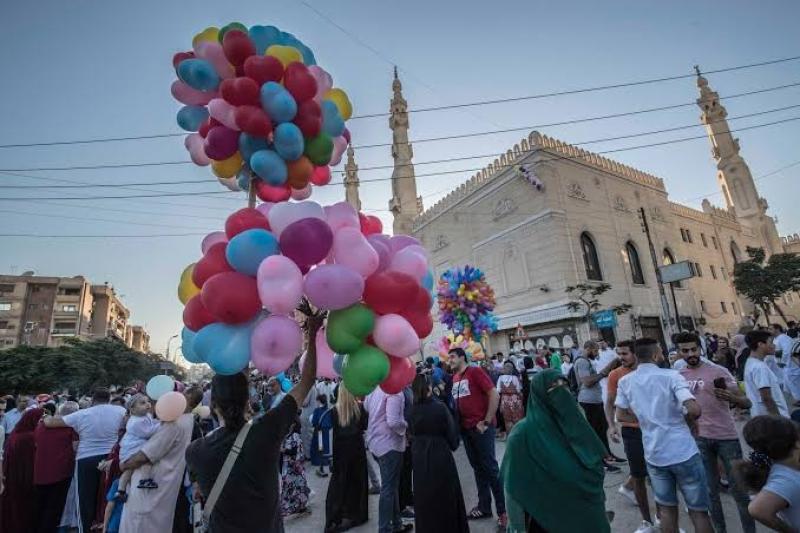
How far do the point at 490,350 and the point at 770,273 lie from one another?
56.4 feet

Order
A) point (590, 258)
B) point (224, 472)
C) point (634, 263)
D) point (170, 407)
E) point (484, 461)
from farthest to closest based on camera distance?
1. point (634, 263)
2. point (590, 258)
3. point (484, 461)
4. point (170, 407)
5. point (224, 472)

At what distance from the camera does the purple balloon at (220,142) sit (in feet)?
8.91

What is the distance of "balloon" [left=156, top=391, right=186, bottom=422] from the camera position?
314cm

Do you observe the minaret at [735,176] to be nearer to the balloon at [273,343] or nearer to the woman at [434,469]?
the woman at [434,469]

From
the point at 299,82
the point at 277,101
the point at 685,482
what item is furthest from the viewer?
the point at 685,482

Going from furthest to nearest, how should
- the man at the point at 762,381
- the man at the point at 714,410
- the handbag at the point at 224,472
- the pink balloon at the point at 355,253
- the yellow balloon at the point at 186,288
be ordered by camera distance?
the man at the point at 762,381
the man at the point at 714,410
the yellow balloon at the point at 186,288
the pink balloon at the point at 355,253
the handbag at the point at 224,472

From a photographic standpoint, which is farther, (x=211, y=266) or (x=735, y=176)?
(x=735, y=176)

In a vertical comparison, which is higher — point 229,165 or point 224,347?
point 229,165

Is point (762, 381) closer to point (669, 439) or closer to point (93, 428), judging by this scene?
point (669, 439)

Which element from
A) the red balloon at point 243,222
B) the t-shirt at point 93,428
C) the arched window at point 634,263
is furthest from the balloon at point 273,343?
the arched window at point 634,263

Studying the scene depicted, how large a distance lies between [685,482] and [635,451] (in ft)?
3.11

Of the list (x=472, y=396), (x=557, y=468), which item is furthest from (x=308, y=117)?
(x=472, y=396)

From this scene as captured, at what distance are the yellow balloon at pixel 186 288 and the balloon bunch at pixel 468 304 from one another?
11.1m

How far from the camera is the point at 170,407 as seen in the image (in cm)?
319
